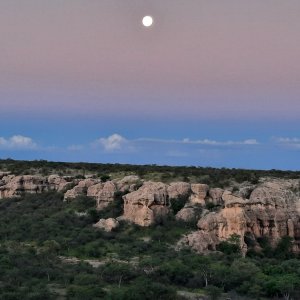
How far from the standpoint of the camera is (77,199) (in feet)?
180

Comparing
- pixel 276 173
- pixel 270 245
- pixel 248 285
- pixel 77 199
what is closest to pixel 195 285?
pixel 248 285

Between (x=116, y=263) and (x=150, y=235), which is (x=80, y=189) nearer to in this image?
(x=150, y=235)

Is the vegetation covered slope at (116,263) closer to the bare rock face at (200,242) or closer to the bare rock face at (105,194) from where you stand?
the bare rock face at (105,194)

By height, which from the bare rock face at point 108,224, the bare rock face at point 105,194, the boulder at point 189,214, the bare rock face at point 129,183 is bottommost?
the bare rock face at point 108,224

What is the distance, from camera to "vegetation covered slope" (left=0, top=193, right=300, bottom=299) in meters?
34.8

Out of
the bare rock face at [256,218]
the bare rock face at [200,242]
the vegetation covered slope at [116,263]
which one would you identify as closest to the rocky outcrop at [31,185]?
the vegetation covered slope at [116,263]

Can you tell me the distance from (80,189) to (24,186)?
793cm

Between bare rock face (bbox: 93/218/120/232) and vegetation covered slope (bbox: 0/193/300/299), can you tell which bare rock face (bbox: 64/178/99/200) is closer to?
vegetation covered slope (bbox: 0/193/300/299)

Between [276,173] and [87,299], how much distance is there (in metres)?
33.0

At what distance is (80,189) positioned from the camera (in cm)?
5622

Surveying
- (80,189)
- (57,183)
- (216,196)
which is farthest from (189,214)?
(57,183)

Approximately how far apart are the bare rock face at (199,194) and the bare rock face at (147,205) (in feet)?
7.95

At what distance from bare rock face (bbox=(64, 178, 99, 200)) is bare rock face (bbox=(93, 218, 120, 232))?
20.8 ft

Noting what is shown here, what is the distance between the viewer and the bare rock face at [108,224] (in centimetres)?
4919
